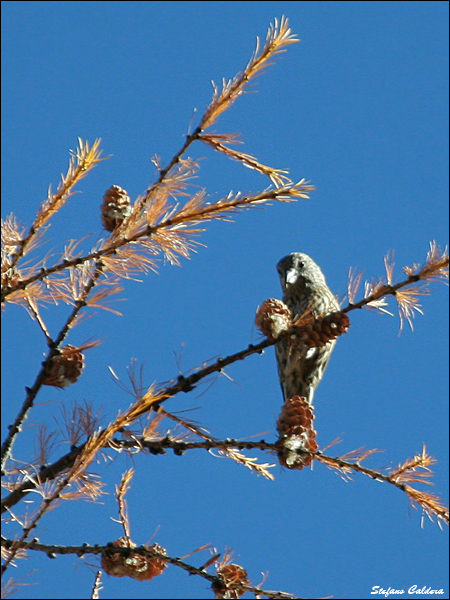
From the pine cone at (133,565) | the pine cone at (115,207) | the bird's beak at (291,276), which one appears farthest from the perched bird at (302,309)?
the pine cone at (133,565)

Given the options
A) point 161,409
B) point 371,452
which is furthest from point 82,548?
point 371,452

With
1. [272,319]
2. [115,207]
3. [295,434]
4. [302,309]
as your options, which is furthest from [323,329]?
[302,309]

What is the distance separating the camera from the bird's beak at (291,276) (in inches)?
153

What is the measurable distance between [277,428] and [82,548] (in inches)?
21.9

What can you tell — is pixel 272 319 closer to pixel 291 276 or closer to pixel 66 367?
pixel 66 367

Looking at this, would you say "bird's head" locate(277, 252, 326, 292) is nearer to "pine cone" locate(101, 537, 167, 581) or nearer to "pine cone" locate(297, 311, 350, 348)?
"pine cone" locate(297, 311, 350, 348)

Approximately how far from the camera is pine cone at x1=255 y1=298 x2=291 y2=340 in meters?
1.78

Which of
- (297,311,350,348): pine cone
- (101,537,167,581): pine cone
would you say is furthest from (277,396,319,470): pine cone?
(101,537,167,581): pine cone

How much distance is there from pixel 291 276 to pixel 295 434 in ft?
7.10

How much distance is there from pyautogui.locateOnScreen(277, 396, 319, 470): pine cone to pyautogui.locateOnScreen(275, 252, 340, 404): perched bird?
1019 millimetres

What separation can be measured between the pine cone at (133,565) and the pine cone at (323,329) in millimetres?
601

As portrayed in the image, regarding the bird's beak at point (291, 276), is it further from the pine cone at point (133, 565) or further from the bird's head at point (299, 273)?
the pine cone at point (133, 565)

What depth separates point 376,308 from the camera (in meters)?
1.68

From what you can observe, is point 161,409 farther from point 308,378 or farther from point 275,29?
point 308,378
